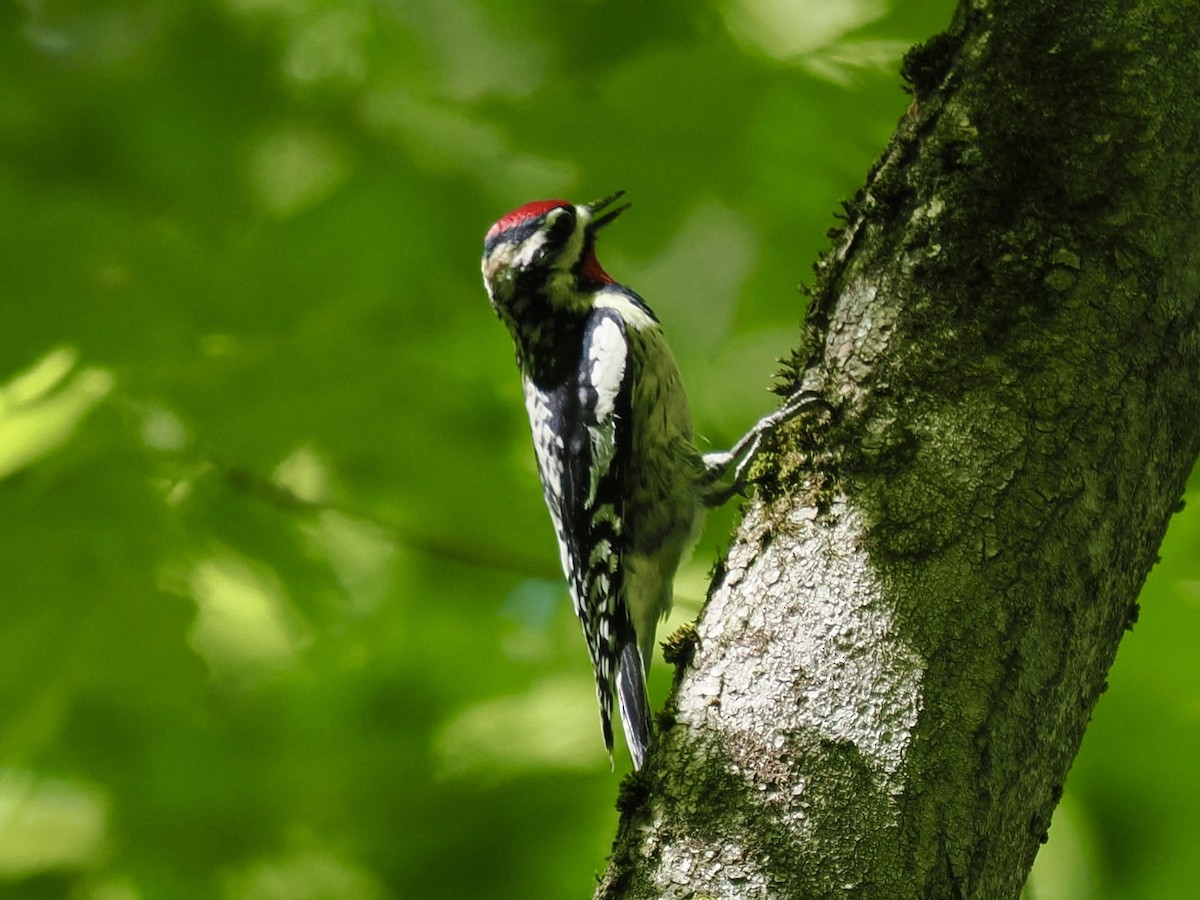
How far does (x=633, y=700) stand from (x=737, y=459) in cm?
61

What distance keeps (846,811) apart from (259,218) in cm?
158

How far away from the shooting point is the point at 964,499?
156 centimetres

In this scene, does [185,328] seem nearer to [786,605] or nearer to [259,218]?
[259,218]

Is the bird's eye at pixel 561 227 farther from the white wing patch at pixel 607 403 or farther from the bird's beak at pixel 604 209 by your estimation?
the white wing patch at pixel 607 403

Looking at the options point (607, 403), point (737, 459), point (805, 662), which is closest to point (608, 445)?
point (607, 403)

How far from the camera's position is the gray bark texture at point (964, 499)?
1.47m

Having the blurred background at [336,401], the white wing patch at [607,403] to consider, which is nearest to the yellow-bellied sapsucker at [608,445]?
the white wing patch at [607,403]

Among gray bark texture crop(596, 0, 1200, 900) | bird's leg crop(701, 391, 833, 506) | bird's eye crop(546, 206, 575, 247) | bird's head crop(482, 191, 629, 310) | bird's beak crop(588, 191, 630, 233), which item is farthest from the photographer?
bird's eye crop(546, 206, 575, 247)

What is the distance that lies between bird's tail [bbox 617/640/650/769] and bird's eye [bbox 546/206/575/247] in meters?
1.09

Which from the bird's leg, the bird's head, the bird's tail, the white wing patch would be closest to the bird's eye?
the bird's head

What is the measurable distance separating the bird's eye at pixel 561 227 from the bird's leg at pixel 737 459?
708 mm

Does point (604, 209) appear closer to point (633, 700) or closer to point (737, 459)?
point (737, 459)

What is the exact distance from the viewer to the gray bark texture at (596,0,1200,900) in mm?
1466

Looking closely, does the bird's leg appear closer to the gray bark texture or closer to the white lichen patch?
the gray bark texture
